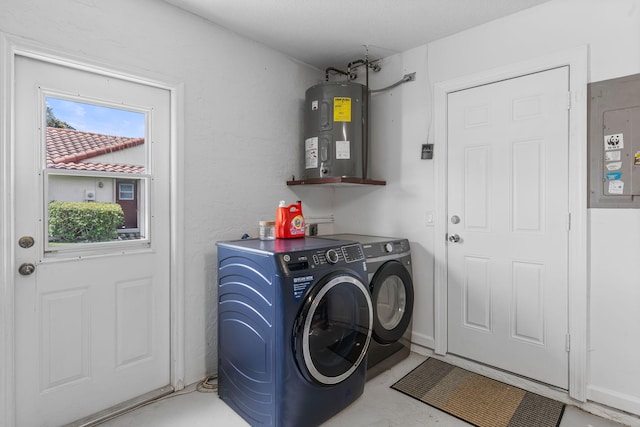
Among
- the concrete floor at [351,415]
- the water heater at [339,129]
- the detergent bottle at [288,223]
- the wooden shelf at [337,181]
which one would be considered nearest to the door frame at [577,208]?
the concrete floor at [351,415]

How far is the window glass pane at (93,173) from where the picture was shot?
5.65 feet

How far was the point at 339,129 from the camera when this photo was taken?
101 inches

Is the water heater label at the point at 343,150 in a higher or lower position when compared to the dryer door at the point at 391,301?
higher

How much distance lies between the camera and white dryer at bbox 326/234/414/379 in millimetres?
2230

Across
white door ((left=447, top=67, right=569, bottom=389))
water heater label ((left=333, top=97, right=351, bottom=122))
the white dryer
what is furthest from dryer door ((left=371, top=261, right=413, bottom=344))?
water heater label ((left=333, top=97, right=351, bottom=122))

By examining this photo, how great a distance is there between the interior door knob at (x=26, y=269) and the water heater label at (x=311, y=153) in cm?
181

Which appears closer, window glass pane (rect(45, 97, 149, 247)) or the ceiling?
window glass pane (rect(45, 97, 149, 247))

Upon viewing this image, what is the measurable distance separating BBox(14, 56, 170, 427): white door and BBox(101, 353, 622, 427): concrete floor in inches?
7.5

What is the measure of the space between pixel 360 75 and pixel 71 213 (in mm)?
2429

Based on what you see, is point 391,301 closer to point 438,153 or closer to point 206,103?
point 438,153

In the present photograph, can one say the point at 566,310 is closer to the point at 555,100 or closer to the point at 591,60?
the point at 555,100

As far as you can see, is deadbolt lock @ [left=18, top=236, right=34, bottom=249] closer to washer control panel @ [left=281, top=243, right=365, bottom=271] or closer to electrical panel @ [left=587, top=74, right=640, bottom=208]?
washer control panel @ [left=281, top=243, right=365, bottom=271]

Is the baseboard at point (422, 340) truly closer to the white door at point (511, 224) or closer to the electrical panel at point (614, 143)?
the white door at point (511, 224)

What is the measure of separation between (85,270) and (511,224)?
2577 mm
